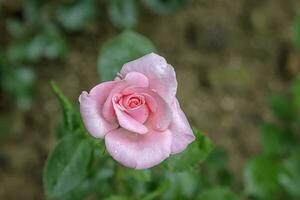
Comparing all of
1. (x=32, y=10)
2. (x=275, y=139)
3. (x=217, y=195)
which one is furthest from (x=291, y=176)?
(x=32, y=10)

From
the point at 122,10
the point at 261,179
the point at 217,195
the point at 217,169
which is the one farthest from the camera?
the point at 122,10

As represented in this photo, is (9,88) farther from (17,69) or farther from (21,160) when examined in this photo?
(21,160)

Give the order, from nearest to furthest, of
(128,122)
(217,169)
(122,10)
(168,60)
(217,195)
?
(128,122), (217,195), (217,169), (122,10), (168,60)

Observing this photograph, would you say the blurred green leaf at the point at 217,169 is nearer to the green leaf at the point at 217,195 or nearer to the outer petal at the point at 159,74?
the green leaf at the point at 217,195

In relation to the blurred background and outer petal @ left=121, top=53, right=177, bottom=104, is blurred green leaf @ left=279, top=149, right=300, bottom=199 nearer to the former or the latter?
the blurred background

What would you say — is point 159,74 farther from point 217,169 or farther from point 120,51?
point 217,169

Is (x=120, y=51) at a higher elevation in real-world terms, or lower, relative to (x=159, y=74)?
lower

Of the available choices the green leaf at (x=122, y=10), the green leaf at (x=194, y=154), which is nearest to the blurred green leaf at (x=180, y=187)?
the green leaf at (x=194, y=154)
